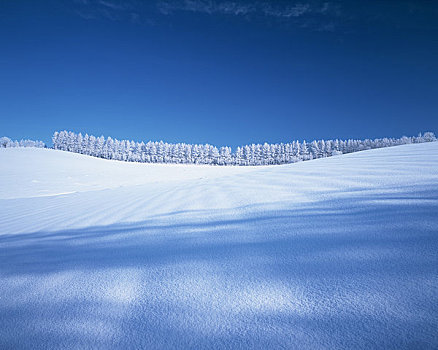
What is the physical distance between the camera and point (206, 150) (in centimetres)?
8300

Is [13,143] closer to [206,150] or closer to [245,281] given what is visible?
[206,150]

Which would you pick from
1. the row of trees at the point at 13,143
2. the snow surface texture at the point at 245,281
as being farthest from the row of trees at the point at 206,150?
the snow surface texture at the point at 245,281

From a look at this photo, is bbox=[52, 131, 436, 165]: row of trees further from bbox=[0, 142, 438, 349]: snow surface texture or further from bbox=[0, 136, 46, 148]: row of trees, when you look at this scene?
bbox=[0, 142, 438, 349]: snow surface texture

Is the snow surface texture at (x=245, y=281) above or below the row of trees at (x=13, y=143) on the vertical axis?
below

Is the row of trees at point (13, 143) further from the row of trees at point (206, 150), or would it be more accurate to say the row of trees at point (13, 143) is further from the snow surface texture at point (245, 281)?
the snow surface texture at point (245, 281)

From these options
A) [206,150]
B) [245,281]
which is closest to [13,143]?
[206,150]

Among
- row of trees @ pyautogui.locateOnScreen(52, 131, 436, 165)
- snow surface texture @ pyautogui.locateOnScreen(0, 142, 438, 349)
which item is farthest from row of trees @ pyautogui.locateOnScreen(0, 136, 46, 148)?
snow surface texture @ pyautogui.locateOnScreen(0, 142, 438, 349)

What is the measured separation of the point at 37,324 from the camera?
1.06 metres

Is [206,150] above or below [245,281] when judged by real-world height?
above

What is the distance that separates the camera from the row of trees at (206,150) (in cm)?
7431

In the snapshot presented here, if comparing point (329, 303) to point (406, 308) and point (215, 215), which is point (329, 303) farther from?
point (215, 215)

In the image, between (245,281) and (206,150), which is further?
(206,150)

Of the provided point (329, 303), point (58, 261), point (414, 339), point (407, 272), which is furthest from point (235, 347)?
point (58, 261)

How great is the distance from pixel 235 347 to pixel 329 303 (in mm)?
454
